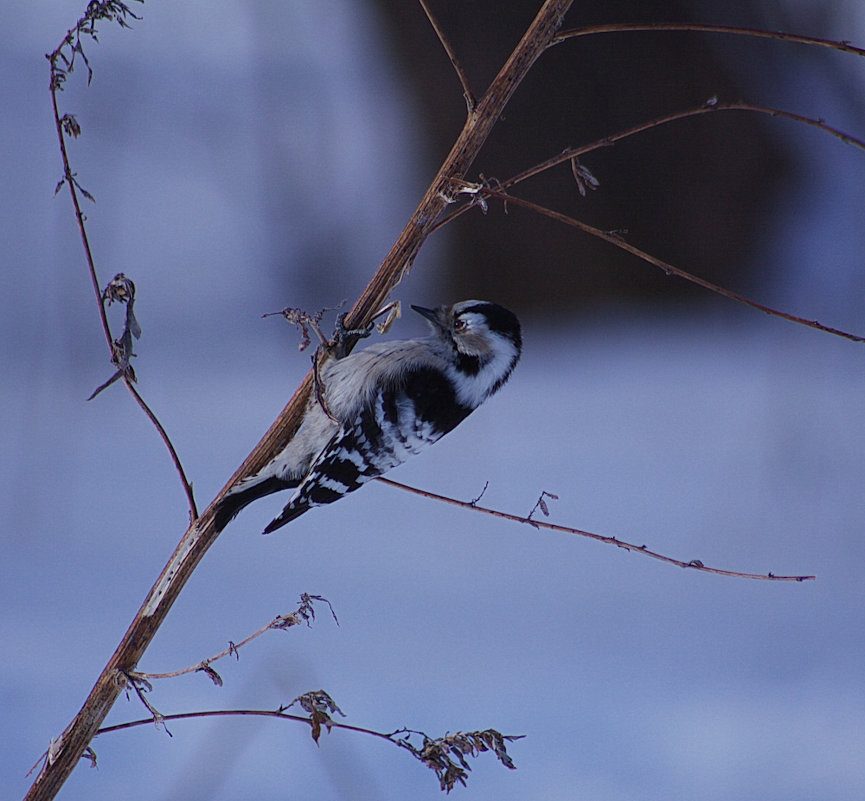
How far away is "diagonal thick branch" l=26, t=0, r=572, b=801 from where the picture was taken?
0.69 meters

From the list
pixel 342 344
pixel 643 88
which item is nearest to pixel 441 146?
pixel 643 88

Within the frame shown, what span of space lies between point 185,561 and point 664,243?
2.52 meters

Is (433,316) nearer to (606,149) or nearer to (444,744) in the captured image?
(444,744)

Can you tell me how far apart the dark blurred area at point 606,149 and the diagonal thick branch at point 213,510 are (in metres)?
1.77

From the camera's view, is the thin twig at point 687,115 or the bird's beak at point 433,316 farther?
the bird's beak at point 433,316

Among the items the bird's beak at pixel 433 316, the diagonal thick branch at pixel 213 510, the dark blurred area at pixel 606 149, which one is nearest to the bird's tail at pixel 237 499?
the diagonal thick branch at pixel 213 510

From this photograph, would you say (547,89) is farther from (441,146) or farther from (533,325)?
(533,325)

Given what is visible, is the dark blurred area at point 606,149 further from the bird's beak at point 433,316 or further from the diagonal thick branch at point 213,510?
the diagonal thick branch at point 213,510

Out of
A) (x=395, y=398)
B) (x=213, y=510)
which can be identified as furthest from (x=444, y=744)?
(x=395, y=398)

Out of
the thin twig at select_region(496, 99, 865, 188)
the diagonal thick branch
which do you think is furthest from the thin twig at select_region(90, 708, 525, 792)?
the thin twig at select_region(496, 99, 865, 188)

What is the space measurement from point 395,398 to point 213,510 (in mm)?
505

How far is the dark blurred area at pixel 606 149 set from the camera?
2.56m

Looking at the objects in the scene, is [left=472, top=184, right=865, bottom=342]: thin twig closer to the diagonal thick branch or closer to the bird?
the diagonal thick branch

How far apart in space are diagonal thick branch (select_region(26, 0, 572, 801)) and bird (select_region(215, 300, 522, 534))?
340 millimetres
